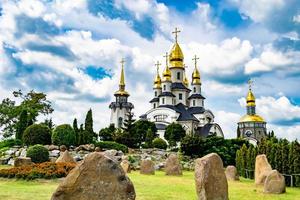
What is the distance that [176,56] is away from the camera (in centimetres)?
8912

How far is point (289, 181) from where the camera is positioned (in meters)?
25.1

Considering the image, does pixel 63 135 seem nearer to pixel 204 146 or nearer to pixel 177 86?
pixel 204 146

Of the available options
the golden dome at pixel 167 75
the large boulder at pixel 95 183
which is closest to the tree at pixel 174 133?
the golden dome at pixel 167 75

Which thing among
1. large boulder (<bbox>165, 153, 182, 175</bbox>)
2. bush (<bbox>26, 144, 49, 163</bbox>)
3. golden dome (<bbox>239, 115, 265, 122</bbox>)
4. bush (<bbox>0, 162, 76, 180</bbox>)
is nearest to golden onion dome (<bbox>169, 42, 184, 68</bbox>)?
golden dome (<bbox>239, 115, 265, 122</bbox>)

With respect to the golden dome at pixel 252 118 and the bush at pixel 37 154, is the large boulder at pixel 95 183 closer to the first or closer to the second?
the bush at pixel 37 154

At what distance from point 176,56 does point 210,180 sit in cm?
7698

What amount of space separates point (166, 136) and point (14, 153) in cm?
3988

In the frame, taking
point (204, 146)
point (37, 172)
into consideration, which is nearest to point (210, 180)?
point (37, 172)

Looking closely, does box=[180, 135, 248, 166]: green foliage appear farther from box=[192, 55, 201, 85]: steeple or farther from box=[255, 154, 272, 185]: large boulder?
box=[192, 55, 201, 85]: steeple

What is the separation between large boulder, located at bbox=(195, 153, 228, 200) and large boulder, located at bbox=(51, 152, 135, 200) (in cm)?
440

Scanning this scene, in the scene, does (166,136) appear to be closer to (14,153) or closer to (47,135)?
(47,135)

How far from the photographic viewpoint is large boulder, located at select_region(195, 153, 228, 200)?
1302cm

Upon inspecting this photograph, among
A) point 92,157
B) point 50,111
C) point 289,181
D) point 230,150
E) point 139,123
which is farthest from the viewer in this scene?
point 139,123

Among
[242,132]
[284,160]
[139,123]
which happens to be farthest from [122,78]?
[284,160]
